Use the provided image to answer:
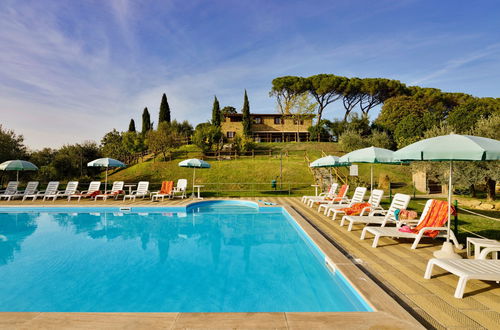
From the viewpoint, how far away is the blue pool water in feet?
13.1

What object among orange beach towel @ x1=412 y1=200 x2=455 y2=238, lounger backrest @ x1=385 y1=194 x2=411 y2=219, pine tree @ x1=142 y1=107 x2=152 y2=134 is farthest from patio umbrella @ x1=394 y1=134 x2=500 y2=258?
pine tree @ x1=142 y1=107 x2=152 y2=134

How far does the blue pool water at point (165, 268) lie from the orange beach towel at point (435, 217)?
2298 mm

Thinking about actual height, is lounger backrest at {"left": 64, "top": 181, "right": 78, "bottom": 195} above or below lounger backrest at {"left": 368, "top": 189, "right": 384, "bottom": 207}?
below

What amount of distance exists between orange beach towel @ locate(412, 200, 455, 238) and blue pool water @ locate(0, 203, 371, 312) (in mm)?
2298

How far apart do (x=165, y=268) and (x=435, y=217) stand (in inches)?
226

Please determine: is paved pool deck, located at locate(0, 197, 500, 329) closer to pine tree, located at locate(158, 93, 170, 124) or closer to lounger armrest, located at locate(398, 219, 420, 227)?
lounger armrest, located at locate(398, 219, 420, 227)

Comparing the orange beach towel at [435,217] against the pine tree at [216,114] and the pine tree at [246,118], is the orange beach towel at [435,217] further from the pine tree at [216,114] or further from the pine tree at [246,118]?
the pine tree at [216,114]

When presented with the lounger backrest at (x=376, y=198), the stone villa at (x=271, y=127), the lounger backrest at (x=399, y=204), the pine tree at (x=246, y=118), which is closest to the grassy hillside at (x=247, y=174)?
the lounger backrest at (x=376, y=198)

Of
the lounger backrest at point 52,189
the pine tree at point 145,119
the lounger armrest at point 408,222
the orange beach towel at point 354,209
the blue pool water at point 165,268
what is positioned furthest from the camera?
the pine tree at point 145,119

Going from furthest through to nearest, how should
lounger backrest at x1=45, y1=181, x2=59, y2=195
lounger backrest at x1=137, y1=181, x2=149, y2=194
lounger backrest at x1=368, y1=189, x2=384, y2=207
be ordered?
lounger backrest at x1=137, y1=181, x2=149, y2=194
lounger backrest at x1=45, y1=181, x2=59, y2=195
lounger backrest at x1=368, y1=189, x2=384, y2=207

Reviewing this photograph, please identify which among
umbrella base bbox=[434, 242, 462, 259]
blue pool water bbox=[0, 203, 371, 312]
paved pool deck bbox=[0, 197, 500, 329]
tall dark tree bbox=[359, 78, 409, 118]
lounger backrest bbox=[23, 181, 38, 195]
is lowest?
blue pool water bbox=[0, 203, 371, 312]

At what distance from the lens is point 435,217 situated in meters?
5.41

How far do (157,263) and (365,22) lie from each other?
17387 millimetres

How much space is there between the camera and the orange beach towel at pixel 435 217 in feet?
17.6
